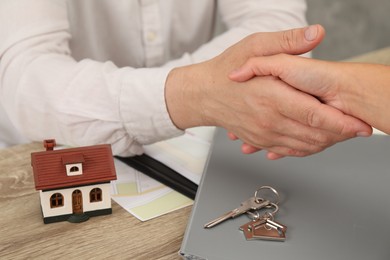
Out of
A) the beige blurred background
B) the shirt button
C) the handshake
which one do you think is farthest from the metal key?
the beige blurred background

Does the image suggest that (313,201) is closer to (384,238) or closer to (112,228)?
(384,238)

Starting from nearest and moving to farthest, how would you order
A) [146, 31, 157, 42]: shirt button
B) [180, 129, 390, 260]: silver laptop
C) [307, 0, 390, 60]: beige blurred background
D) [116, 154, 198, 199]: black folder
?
[180, 129, 390, 260]: silver laptop, [116, 154, 198, 199]: black folder, [146, 31, 157, 42]: shirt button, [307, 0, 390, 60]: beige blurred background

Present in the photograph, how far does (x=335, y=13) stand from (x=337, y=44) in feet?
0.46

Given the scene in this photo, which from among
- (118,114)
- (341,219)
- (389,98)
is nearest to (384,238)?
(341,219)

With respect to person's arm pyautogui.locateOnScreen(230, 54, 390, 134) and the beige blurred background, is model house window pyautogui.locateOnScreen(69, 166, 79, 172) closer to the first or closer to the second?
person's arm pyautogui.locateOnScreen(230, 54, 390, 134)

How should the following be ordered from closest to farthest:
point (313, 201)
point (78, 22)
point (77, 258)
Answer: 1. point (77, 258)
2. point (313, 201)
3. point (78, 22)

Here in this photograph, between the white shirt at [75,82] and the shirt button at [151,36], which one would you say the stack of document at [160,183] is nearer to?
the white shirt at [75,82]

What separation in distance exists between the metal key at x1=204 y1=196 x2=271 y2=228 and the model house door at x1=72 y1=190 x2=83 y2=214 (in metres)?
0.16

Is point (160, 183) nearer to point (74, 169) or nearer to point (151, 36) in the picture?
point (74, 169)

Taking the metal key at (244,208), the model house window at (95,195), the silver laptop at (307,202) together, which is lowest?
the silver laptop at (307,202)

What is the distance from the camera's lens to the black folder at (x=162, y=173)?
76cm

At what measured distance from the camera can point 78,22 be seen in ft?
3.63

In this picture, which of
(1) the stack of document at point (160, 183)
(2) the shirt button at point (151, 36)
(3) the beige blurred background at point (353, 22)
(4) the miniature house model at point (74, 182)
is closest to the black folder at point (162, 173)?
(1) the stack of document at point (160, 183)

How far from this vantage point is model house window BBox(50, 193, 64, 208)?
2.21 feet
